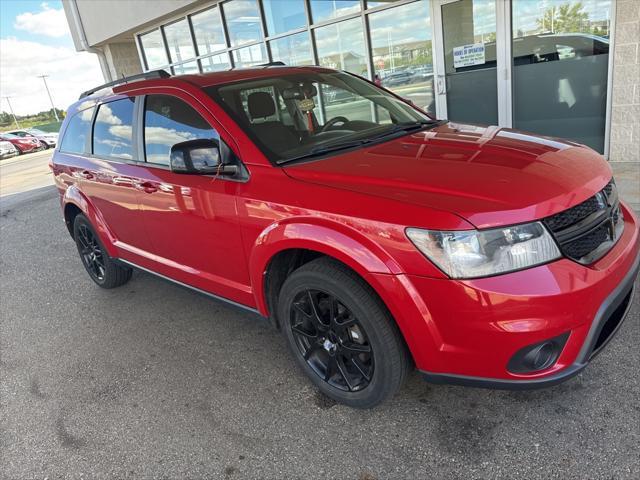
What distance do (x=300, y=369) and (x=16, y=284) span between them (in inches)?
152

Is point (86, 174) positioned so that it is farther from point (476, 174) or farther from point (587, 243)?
point (587, 243)

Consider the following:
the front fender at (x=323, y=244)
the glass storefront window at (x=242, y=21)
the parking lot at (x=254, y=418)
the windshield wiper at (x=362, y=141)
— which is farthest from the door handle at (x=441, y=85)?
the front fender at (x=323, y=244)

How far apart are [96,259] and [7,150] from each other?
2757 centimetres

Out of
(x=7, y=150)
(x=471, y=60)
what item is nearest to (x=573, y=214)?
(x=471, y=60)

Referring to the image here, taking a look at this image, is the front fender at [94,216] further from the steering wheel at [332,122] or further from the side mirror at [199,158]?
the steering wheel at [332,122]

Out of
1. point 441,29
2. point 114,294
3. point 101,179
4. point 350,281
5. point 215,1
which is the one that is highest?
point 215,1

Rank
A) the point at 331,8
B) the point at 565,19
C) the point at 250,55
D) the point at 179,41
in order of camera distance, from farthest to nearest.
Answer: the point at 179,41, the point at 250,55, the point at 331,8, the point at 565,19

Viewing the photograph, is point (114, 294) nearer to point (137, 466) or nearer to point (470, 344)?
point (137, 466)

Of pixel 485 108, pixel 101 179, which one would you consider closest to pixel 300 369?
pixel 101 179

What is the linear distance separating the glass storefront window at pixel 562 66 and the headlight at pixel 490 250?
5192 millimetres

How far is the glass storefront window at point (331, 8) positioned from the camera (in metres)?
8.37

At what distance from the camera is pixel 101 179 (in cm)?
380

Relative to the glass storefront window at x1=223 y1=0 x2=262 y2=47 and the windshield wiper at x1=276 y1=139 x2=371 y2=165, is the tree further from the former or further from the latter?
the glass storefront window at x1=223 y1=0 x2=262 y2=47

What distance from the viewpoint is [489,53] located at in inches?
265
